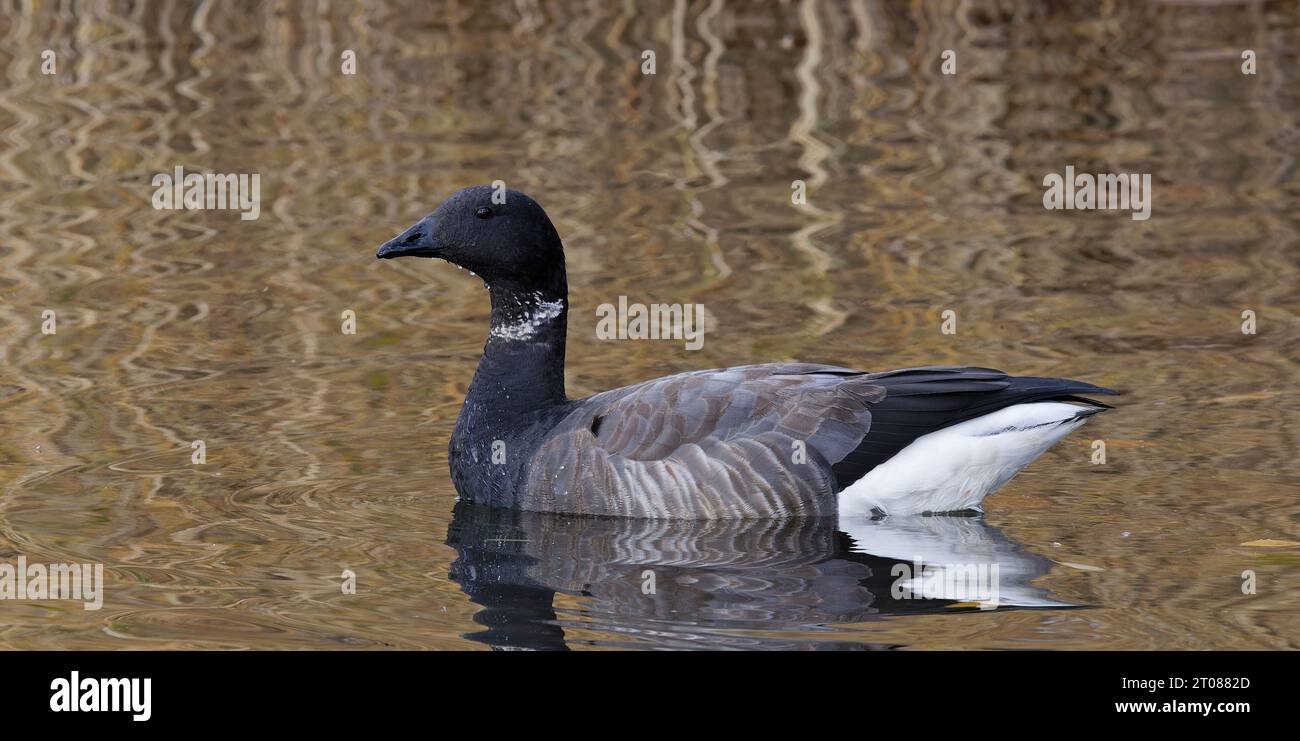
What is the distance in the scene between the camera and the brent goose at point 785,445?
9.32 meters

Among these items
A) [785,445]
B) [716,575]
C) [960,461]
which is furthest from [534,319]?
[960,461]

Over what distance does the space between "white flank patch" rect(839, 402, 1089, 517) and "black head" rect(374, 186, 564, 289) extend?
7.24 feet

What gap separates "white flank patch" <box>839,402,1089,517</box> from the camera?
9.27 m

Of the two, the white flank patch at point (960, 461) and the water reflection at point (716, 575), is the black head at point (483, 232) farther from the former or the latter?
the white flank patch at point (960, 461)

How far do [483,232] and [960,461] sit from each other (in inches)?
110

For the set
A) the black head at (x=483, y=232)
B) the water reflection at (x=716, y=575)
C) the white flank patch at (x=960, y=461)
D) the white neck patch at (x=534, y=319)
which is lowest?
the water reflection at (x=716, y=575)

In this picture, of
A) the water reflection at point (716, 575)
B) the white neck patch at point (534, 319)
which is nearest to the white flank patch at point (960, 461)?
the water reflection at point (716, 575)

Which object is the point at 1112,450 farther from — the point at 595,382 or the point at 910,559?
the point at 595,382

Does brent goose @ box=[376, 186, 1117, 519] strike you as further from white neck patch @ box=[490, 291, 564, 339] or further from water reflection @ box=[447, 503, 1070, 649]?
white neck patch @ box=[490, 291, 564, 339]

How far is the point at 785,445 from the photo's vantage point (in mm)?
9344

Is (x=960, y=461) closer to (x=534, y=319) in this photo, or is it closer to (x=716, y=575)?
(x=716, y=575)

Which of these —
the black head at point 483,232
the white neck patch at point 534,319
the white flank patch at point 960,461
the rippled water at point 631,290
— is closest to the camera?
the rippled water at point 631,290

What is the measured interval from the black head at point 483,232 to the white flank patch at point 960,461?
7.24 feet
